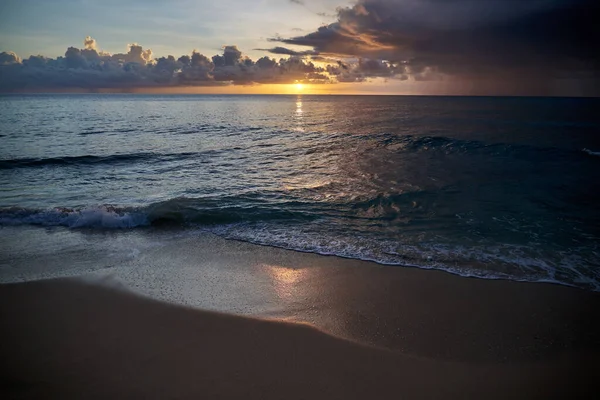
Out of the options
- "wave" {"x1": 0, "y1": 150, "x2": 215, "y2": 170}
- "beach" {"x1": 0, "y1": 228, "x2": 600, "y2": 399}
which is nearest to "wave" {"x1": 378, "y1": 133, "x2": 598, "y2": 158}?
"wave" {"x1": 0, "y1": 150, "x2": 215, "y2": 170}

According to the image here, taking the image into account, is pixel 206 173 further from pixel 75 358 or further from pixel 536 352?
pixel 536 352

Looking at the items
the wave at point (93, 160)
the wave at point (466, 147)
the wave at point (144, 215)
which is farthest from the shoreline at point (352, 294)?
the wave at point (466, 147)

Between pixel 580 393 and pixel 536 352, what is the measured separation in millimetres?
699

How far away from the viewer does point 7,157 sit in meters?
21.5

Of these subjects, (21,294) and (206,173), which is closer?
(21,294)

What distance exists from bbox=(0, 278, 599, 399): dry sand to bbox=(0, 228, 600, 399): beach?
0.02m

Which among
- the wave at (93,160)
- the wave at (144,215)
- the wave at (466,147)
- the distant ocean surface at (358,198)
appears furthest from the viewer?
the wave at (466,147)

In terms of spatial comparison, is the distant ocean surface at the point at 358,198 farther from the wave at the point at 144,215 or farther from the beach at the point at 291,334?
the beach at the point at 291,334

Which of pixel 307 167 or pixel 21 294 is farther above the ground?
pixel 307 167

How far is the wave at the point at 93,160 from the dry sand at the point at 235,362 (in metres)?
17.1

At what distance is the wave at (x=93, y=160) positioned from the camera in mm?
19875

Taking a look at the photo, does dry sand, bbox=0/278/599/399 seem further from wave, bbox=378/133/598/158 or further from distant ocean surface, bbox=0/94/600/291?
wave, bbox=378/133/598/158

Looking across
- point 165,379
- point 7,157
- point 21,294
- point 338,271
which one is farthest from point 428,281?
point 7,157

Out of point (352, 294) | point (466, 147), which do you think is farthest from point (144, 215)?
point (466, 147)
